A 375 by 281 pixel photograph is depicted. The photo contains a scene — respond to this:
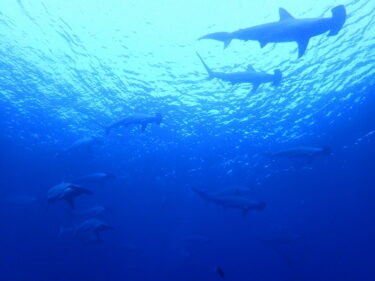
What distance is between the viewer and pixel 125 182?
2830cm

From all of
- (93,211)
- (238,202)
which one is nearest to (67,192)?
(238,202)

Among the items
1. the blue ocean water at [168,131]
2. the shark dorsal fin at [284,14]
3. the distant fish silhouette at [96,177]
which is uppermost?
the blue ocean water at [168,131]

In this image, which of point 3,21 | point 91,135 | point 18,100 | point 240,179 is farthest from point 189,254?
point 3,21

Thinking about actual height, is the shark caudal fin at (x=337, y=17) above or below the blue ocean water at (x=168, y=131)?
below

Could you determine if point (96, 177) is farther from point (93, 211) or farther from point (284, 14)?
point (284, 14)

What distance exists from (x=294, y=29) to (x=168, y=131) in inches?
573

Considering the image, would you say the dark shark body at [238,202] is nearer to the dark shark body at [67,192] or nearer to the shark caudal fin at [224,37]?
the dark shark body at [67,192]

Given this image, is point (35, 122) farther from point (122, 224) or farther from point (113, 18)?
point (122, 224)

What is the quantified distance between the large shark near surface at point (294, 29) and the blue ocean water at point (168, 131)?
4799 mm

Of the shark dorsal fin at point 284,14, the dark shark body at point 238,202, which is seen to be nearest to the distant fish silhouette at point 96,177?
the dark shark body at point 238,202

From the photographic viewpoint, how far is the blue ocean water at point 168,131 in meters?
13.0

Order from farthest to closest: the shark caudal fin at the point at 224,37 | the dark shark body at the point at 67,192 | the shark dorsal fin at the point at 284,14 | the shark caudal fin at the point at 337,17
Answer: the dark shark body at the point at 67,192
the shark caudal fin at the point at 224,37
the shark dorsal fin at the point at 284,14
the shark caudal fin at the point at 337,17

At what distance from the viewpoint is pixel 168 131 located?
2152 centimetres

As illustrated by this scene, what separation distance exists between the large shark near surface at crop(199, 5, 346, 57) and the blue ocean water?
480cm
